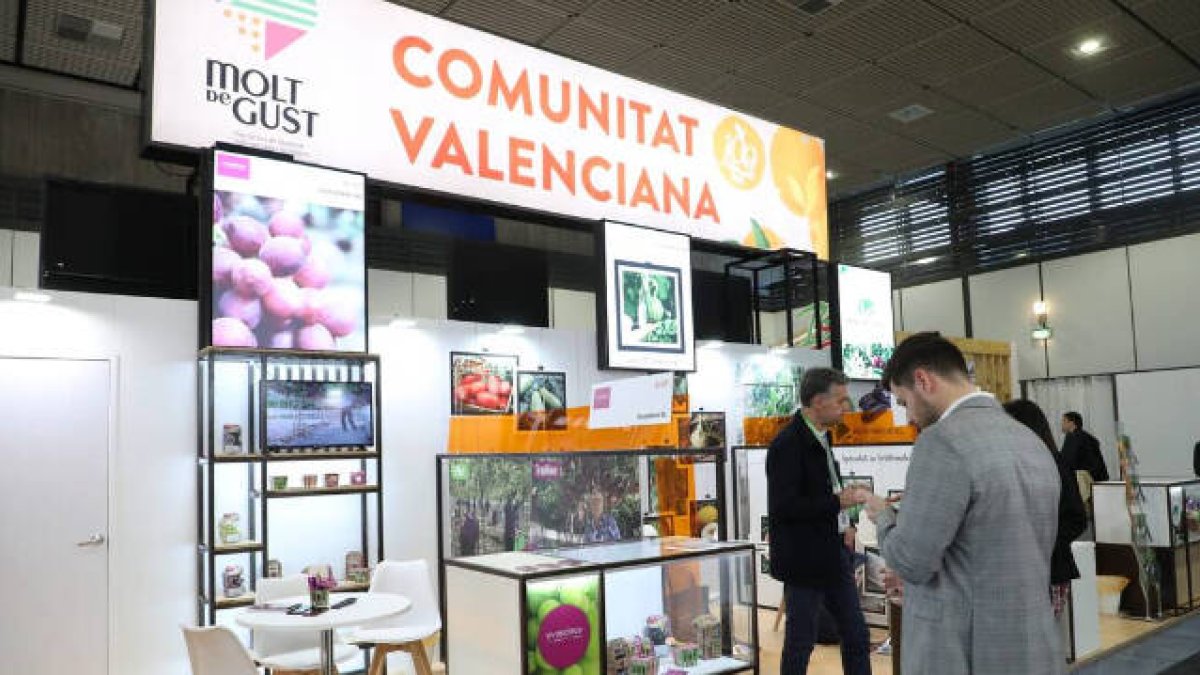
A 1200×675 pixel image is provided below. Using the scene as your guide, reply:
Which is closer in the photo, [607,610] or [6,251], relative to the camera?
[607,610]

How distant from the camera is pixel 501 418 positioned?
4395 mm

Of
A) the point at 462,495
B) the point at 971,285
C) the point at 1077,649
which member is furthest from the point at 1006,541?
the point at 971,285

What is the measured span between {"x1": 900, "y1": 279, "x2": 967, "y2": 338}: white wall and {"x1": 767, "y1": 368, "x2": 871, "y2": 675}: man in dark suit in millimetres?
8295

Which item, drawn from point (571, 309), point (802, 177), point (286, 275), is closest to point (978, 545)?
point (286, 275)

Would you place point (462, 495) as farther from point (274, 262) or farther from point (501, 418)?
point (274, 262)

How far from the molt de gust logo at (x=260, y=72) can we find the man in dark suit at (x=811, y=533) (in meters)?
3.36

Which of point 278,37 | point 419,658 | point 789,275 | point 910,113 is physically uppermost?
point 910,113

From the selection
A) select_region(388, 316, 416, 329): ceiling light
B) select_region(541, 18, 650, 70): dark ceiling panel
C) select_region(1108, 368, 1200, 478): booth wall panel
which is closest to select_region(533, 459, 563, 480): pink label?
select_region(388, 316, 416, 329): ceiling light

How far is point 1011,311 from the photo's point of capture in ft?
35.4

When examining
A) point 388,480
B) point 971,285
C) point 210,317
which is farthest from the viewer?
point 971,285

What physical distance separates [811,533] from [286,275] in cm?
311

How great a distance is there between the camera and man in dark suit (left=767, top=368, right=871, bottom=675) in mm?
3432

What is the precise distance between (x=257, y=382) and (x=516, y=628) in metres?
2.70

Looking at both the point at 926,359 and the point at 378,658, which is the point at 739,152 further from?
the point at 926,359
